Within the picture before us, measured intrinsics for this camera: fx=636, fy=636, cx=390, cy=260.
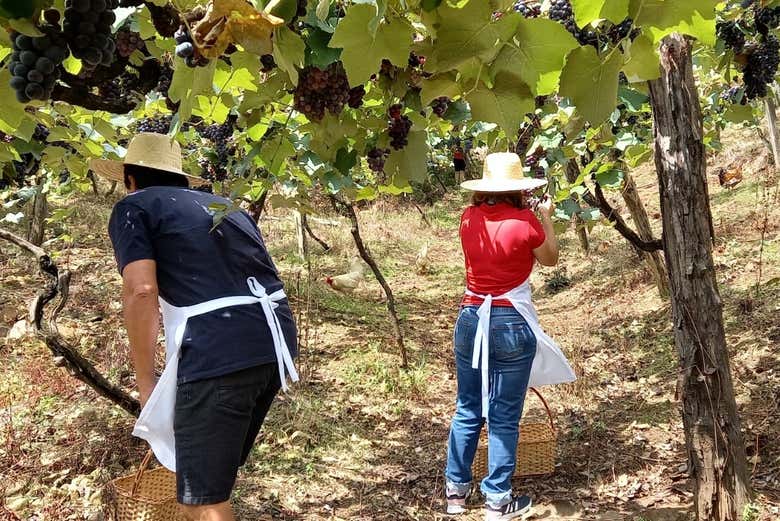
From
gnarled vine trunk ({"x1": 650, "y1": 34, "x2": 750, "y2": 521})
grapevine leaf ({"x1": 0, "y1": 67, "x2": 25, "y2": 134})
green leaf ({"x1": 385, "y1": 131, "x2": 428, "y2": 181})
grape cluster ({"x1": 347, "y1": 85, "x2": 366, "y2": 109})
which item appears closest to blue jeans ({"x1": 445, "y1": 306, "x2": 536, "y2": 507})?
gnarled vine trunk ({"x1": 650, "y1": 34, "x2": 750, "y2": 521})

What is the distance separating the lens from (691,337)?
2.49m

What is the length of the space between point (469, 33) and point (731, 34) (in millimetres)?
1925

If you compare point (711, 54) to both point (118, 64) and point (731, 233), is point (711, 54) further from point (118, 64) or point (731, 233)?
point (731, 233)

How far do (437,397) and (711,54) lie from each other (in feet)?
→ 9.73

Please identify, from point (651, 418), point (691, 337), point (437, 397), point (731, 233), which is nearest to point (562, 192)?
point (691, 337)

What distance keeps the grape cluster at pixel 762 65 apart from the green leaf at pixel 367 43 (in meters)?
2.10

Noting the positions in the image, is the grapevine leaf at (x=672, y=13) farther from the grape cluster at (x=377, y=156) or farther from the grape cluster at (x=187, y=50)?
the grape cluster at (x=377, y=156)

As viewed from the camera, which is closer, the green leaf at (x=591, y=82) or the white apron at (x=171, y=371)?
the green leaf at (x=591, y=82)

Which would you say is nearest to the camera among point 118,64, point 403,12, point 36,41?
point 36,41

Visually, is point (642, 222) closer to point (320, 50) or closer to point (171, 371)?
point (171, 371)

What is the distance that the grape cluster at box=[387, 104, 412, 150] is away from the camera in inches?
64.2

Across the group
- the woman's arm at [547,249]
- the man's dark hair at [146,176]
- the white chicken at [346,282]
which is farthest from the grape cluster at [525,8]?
the white chicken at [346,282]

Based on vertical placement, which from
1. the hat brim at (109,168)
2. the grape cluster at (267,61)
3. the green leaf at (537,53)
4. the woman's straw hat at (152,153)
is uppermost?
the hat brim at (109,168)

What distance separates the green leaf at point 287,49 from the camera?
3.58 feet
